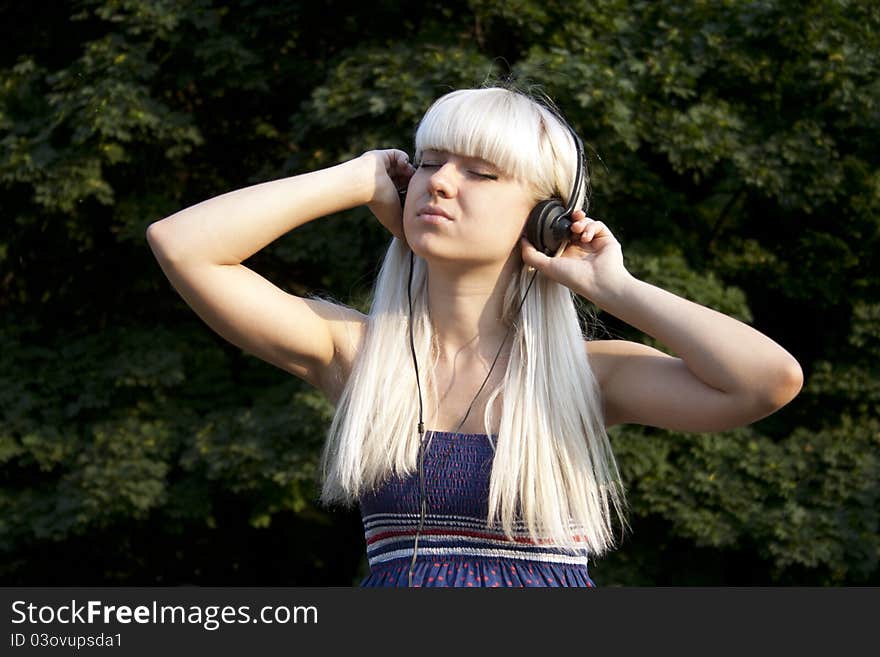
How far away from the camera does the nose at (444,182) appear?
7.68 feet

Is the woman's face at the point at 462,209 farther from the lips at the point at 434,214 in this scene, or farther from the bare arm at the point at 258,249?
the bare arm at the point at 258,249

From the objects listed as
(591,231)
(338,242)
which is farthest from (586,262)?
(338,242)

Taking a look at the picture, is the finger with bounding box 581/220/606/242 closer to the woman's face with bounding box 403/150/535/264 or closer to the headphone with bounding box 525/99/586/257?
the headphone with bounding box 525/99/586/257

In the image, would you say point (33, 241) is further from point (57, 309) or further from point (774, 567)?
point (774, 567)

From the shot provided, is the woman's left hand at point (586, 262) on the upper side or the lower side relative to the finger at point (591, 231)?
lower

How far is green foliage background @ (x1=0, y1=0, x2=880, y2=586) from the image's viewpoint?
641cm

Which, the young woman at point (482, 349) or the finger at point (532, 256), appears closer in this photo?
the young woman at point (482, 349)

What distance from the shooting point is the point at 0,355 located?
7.46 m

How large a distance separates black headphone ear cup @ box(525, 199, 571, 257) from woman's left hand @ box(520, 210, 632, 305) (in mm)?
17

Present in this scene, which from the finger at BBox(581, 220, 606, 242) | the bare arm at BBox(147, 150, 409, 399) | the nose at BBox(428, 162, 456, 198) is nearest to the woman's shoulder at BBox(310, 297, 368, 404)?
the bare arm at BBox(147, 150, 409, 399)

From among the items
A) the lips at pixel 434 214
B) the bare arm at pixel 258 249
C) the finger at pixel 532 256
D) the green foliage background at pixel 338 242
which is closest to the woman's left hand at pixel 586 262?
the finger at pixel 532 256

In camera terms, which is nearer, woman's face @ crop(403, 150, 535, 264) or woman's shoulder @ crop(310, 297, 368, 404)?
woman's face @ crop(403, 150, 535, 264)

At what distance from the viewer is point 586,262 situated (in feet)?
7.95
